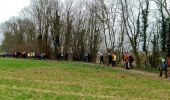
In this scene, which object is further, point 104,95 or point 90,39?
point 90,39

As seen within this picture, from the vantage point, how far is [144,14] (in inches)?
3164

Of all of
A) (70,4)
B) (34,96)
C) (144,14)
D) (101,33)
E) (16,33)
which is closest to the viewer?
(34,96)

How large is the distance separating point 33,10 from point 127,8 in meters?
35.4

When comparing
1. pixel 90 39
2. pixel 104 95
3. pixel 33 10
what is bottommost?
pixel 104 95

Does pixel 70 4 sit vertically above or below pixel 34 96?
above

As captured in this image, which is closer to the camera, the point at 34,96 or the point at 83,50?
the point at 34,96

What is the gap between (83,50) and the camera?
340 feet

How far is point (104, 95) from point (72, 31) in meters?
79.9

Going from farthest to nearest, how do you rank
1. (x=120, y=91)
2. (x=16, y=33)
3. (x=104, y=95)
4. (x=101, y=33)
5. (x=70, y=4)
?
(x=16, y=33) < (x=70, y=4) < (x=101, y=33) < (x=120, y=91) < (x=104, y=95)

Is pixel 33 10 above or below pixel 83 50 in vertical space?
above

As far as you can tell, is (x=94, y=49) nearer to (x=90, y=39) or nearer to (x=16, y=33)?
(x=90, y=39)

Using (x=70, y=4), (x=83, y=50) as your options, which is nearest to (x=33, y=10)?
(x=70, y=4)

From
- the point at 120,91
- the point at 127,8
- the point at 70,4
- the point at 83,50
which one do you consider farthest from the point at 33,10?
the point at 120,91

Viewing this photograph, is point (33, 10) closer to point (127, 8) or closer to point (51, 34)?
point (51, 34)
